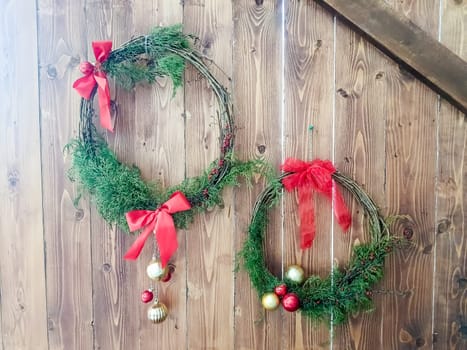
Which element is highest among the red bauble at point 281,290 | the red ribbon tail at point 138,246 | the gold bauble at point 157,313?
the red ribbon tail at point 138,246

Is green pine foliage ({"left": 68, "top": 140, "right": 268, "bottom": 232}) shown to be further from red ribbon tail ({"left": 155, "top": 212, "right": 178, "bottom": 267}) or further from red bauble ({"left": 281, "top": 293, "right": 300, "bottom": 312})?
red bauble ({"left": 281, "top": 293, "right": 300, "bottom": 312})

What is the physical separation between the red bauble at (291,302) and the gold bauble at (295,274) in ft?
0.16

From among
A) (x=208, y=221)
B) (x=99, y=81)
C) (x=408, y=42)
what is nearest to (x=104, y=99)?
(x=99, y=81)

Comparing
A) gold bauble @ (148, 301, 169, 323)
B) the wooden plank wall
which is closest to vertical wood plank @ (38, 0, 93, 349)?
the wooden plank wall

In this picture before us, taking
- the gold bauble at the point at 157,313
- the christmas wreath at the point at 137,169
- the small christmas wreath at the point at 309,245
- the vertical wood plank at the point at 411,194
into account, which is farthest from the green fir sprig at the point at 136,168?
the vertical wood plank at the point at 411,194

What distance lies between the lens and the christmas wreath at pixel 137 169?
1.01 metres

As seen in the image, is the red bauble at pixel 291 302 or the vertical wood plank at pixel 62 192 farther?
the vertical wood plank at pixel 62 192

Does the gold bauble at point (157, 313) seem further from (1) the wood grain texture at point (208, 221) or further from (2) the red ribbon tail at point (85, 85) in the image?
(2) the red ribbon tail at point (85, 85)

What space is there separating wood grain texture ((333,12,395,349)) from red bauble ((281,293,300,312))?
0.18 m

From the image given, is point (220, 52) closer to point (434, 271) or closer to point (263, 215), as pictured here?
point (263, 215)

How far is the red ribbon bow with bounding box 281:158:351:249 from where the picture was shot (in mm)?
1023

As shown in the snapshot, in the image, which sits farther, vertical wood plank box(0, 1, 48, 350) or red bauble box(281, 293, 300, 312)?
vertical wood plank box(0, 1, 48, 350)

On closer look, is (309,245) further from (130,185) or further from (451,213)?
(130,185)

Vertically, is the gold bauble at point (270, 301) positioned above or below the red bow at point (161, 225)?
below
